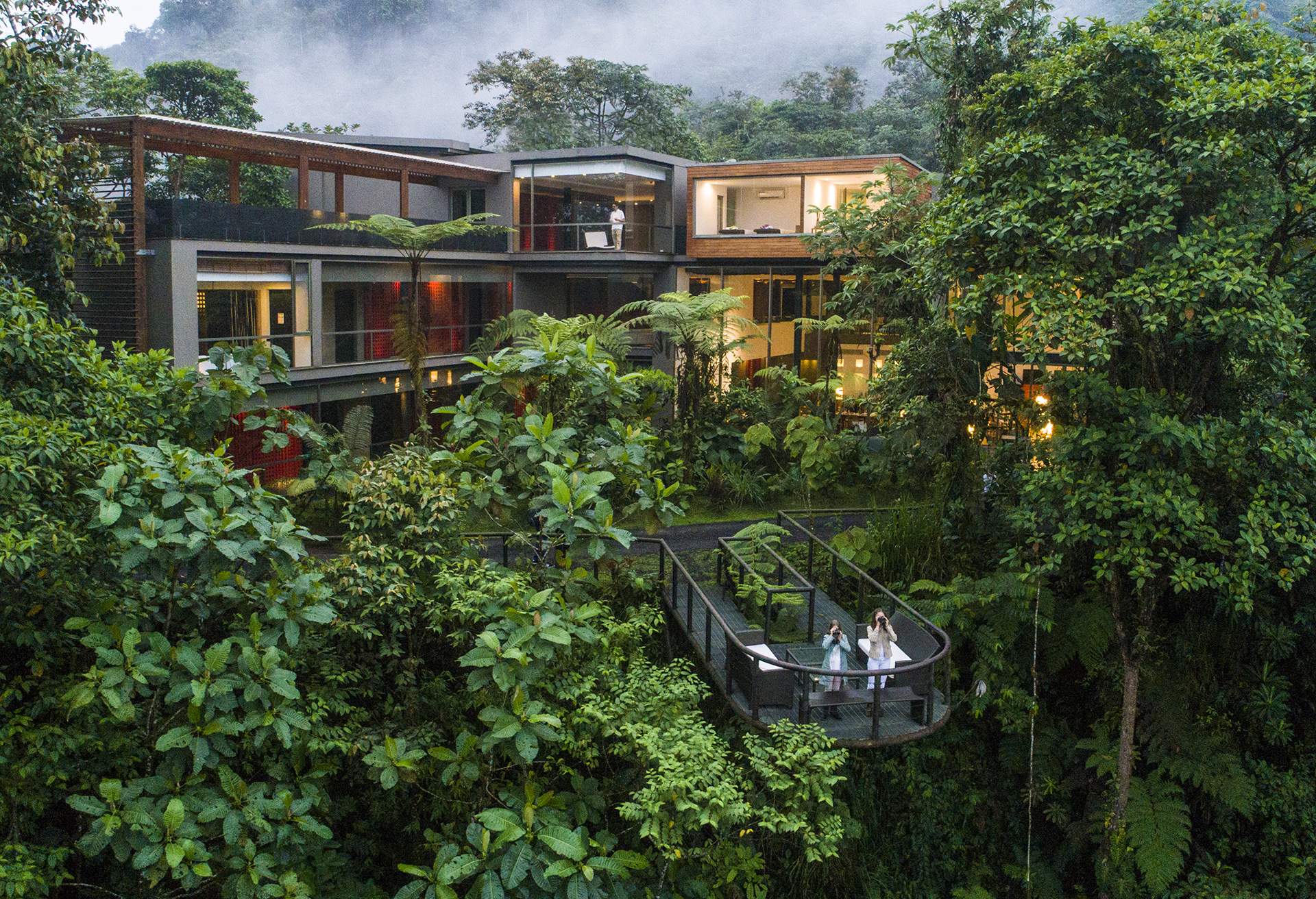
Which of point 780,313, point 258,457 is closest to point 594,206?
point 780,313

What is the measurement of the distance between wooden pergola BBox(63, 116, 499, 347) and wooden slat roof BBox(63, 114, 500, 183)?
0.02 meters

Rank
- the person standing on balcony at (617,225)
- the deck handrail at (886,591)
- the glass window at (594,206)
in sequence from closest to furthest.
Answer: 1. the deck handrail at (886,591)
2. the person standing on balcony at (617,225)
3. the glass window at (594,206)

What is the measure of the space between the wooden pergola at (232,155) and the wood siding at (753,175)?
205 inches

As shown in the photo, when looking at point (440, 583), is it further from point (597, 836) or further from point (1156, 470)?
point (1156, 470)

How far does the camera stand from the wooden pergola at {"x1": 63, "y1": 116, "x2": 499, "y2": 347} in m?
15.7

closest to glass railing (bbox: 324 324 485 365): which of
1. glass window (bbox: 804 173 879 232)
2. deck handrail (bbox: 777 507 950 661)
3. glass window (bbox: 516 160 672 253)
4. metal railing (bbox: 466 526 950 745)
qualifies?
glass window (bbox: 516 160 672 253)

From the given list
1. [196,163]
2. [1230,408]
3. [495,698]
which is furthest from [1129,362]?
[196,163]

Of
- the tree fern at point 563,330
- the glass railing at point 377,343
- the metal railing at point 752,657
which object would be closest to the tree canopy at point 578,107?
the glass railing at point 377,343

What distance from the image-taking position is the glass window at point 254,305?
17.2 meters

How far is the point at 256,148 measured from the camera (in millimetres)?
18062

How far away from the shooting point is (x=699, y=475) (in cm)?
1712

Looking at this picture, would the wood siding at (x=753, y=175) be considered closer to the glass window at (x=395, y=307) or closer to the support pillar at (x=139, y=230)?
the glass window at (x=395, y=307)

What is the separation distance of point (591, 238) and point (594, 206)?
7.93 ft

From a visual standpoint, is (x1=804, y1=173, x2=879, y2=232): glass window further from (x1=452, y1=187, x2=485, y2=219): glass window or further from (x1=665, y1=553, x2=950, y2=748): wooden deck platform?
(x1=665, y1=553, x2=950, y2=748): wooden deck platform
